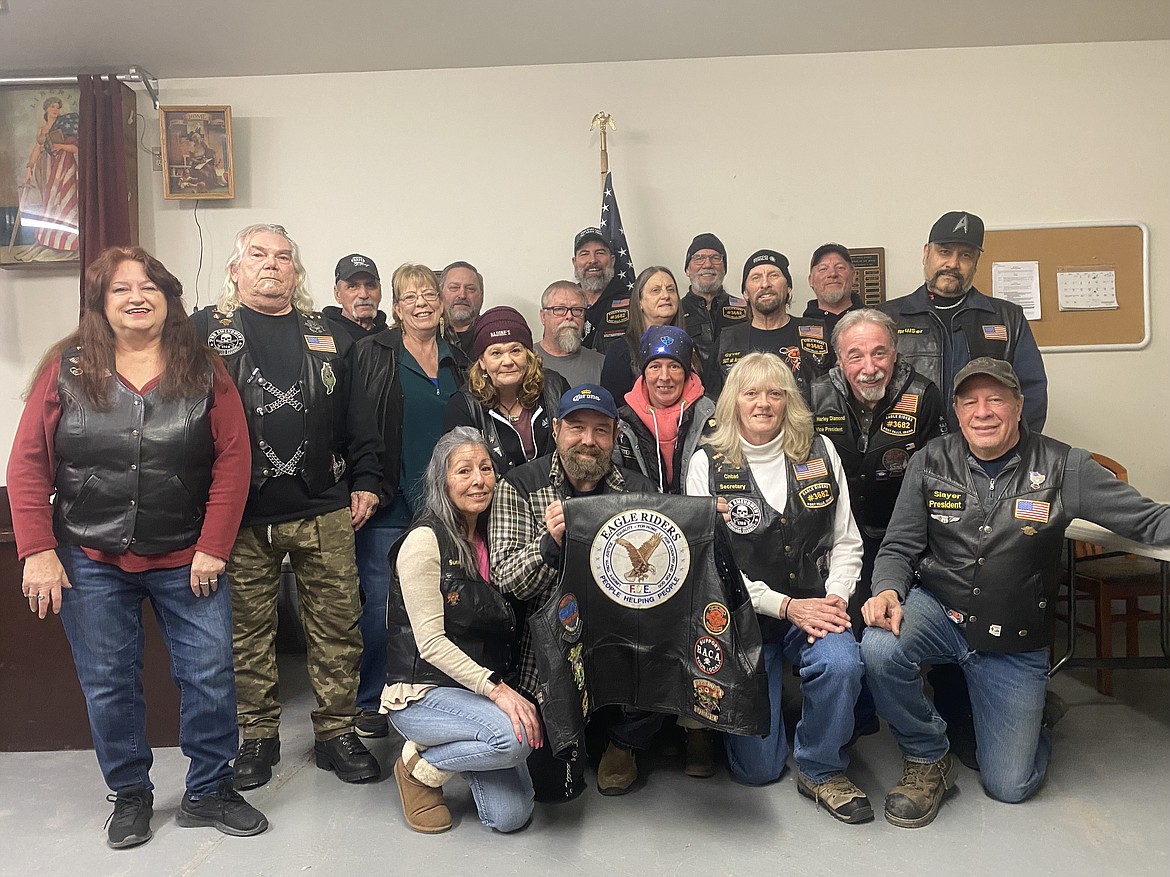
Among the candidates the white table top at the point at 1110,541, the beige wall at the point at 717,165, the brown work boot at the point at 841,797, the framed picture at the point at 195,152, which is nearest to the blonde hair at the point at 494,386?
the brown work boot at the point at 841,797

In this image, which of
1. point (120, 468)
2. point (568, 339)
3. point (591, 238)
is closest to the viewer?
point (120, 468)

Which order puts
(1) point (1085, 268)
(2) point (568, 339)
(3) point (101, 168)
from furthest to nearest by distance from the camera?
(1) point (1085, 268)
(3) point (101, 168)
(2) point (568, 339)

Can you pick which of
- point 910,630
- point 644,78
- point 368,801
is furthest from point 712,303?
point 368,801

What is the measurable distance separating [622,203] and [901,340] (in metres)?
2.00

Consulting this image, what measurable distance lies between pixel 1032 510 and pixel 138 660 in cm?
256

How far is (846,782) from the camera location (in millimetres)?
2633

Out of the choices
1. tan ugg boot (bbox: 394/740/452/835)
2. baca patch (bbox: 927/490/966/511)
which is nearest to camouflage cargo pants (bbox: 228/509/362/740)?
tan ugg boot (bbox: 394/740/452/835)

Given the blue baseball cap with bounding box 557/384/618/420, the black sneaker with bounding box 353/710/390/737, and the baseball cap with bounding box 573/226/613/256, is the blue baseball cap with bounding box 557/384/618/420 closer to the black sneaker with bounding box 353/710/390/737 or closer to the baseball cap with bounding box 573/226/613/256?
the black sneaker with bounding box 353/710/390/737

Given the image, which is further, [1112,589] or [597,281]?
[597,281]

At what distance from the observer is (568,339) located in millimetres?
3898

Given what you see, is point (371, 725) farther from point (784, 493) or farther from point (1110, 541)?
point (1110, 541)

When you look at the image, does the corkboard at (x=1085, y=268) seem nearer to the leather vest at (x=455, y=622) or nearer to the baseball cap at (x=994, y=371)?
the baseball cap at (x=994, y=371)

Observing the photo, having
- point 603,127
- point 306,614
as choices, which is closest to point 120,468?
point 306,614

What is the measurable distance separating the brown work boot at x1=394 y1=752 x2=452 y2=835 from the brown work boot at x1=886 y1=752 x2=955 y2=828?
1246 mm
